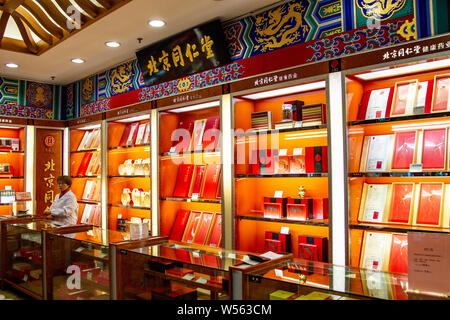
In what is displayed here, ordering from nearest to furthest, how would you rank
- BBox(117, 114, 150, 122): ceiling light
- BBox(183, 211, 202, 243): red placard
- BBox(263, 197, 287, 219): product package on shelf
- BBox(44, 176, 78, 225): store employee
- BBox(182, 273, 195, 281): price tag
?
BBox(182, 273, 195, 281): price tag, BBox(263, 197, 287, 219): product package on shelf, BBox(183, 211, 202, 243): red placard, BBox(44, 176, 78, 225): store employee, BBox(117, 114, 150, 122): ceiling light

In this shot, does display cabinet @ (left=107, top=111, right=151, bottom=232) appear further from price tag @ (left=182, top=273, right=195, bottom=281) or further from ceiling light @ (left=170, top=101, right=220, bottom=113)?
price tag @ (left=182, top=273, right=195, bottom=281)

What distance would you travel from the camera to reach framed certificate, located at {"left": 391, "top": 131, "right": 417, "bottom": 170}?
106 inches

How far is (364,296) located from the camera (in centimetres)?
147

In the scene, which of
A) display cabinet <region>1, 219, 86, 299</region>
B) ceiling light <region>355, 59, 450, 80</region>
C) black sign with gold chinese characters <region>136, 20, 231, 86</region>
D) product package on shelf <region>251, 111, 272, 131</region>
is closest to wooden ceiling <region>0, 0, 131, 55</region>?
black sign with gold chinese characters <region>136, 20, 231, 86</region>

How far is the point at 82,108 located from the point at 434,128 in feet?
16.7

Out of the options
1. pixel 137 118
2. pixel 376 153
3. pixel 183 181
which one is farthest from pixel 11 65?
pixel 376 153

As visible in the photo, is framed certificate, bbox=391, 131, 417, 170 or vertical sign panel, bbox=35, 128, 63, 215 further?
vertical sign panel, bbox=35, 128, 63, 215

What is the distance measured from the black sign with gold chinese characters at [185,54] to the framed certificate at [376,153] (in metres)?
1.64

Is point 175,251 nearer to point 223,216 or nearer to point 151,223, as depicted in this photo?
point 223,216

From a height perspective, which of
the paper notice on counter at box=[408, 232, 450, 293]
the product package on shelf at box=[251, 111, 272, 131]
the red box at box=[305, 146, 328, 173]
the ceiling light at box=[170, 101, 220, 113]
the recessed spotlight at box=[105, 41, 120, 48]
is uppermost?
the recessed spotlight at box=[105, 41, 120, 48]

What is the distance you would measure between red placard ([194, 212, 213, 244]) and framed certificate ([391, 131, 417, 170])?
79.3 inches

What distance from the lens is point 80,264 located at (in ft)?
9.41

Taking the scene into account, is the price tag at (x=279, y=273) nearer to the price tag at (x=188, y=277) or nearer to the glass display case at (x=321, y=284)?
the glass display case at (x=321, y=284)
